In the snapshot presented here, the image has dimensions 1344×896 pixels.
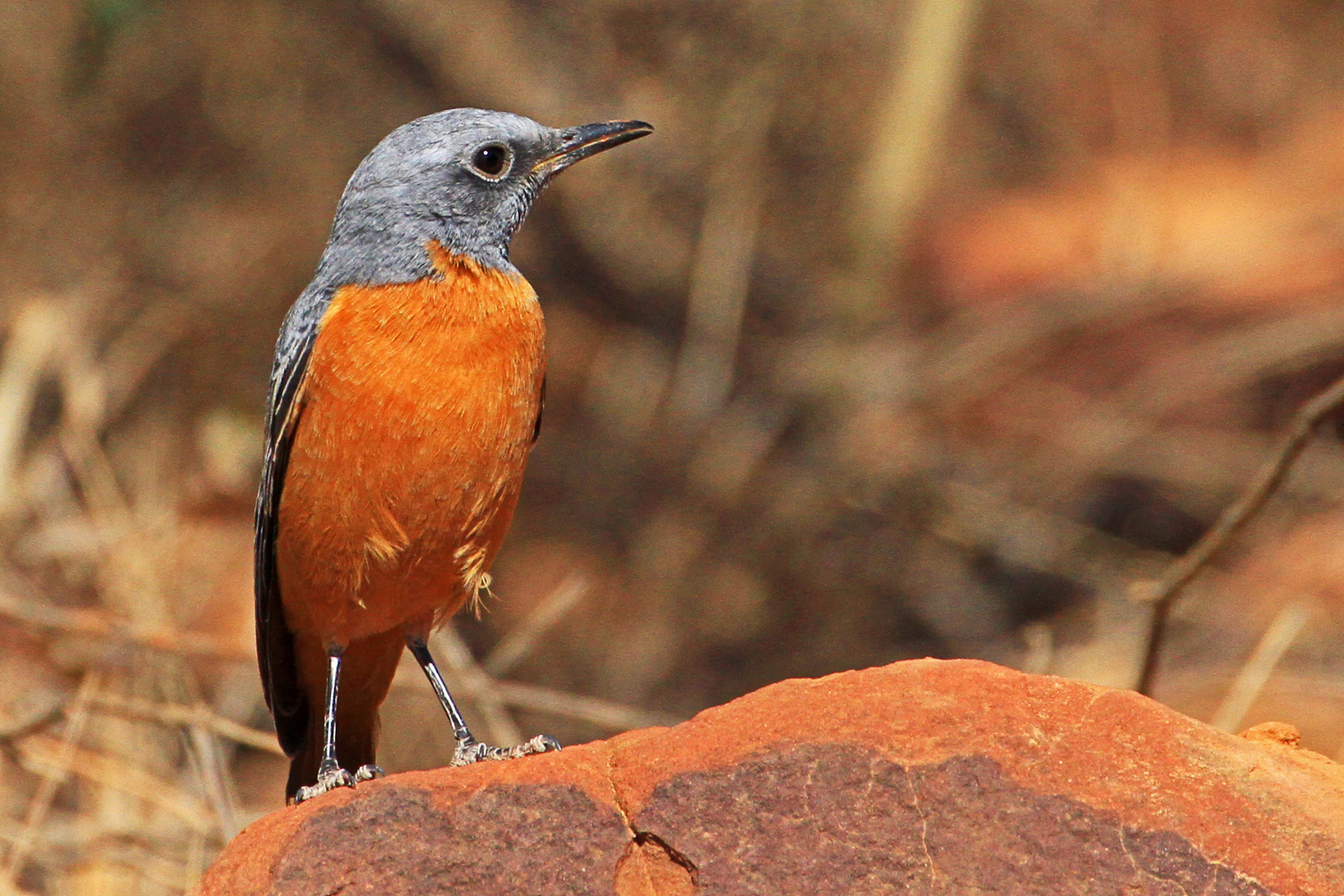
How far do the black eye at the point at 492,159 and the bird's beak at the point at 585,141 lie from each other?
127 mm

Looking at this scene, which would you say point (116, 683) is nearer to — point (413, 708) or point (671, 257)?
point (413, 708)

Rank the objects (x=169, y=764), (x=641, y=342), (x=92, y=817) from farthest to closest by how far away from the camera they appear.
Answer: (x=641, y=342)
(x=169, y=764)
(x=92, y=817)


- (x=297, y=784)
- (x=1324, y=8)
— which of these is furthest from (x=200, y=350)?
(x=1324, y=8)

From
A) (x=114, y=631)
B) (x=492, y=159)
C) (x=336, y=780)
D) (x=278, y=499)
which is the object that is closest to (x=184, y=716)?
(x=114, y=631)

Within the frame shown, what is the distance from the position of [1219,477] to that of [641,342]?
4207mm

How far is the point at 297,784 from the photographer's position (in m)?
5.92

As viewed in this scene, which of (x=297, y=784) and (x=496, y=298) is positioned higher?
(x=496, y=298)

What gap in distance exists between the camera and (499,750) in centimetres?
480

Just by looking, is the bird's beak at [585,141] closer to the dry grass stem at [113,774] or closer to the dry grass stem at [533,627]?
the dry grass stem at [533,627]

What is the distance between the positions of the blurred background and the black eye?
4594 mm

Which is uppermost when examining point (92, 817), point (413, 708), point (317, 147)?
point (317, 147)

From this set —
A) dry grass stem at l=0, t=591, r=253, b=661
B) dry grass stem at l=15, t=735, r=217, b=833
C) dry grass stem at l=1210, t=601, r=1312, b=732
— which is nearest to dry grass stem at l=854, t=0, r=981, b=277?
dry grass stem at l=1210, t=601, r=1312, b=732

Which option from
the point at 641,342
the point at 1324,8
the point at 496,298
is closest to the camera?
the point at 496,298

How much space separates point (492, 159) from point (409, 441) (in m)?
1.23
